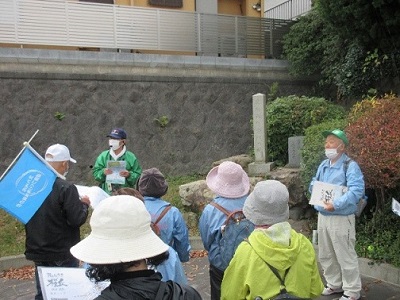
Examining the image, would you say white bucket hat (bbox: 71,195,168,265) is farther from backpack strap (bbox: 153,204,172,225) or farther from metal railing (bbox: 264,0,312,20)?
metal railing (bbox: 264,0,312,20)

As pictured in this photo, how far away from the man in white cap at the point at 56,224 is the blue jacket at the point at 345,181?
256 cm

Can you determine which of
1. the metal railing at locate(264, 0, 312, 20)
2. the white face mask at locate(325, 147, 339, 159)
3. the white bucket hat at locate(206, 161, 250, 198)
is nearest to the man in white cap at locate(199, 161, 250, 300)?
the white bucket hat at locate(206, 161, 250, 198)

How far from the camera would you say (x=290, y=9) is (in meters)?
14.9

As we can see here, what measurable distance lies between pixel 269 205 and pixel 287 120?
698 cm

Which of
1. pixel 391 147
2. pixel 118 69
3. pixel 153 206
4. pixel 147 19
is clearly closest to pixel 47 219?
pixel 153 206

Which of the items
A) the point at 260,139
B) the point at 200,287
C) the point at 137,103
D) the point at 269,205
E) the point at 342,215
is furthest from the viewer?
the point at 137,103

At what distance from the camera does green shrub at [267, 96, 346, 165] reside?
A: 368 inches

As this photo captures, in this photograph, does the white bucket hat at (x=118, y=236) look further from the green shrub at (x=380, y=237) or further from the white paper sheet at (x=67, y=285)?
the green shrub at (x=380, y=237)

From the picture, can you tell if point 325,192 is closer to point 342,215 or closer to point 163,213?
point 342,215

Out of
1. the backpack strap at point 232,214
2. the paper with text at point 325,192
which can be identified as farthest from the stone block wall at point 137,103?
the backpack strap at point 232,214

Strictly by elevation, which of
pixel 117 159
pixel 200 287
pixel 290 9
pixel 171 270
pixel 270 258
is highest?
pixel 290 9

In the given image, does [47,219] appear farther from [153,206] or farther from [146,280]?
[146,280]

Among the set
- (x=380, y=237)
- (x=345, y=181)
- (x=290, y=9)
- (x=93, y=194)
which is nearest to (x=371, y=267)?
(x=380, y=237)

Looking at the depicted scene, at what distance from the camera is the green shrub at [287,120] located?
30.7 feet
